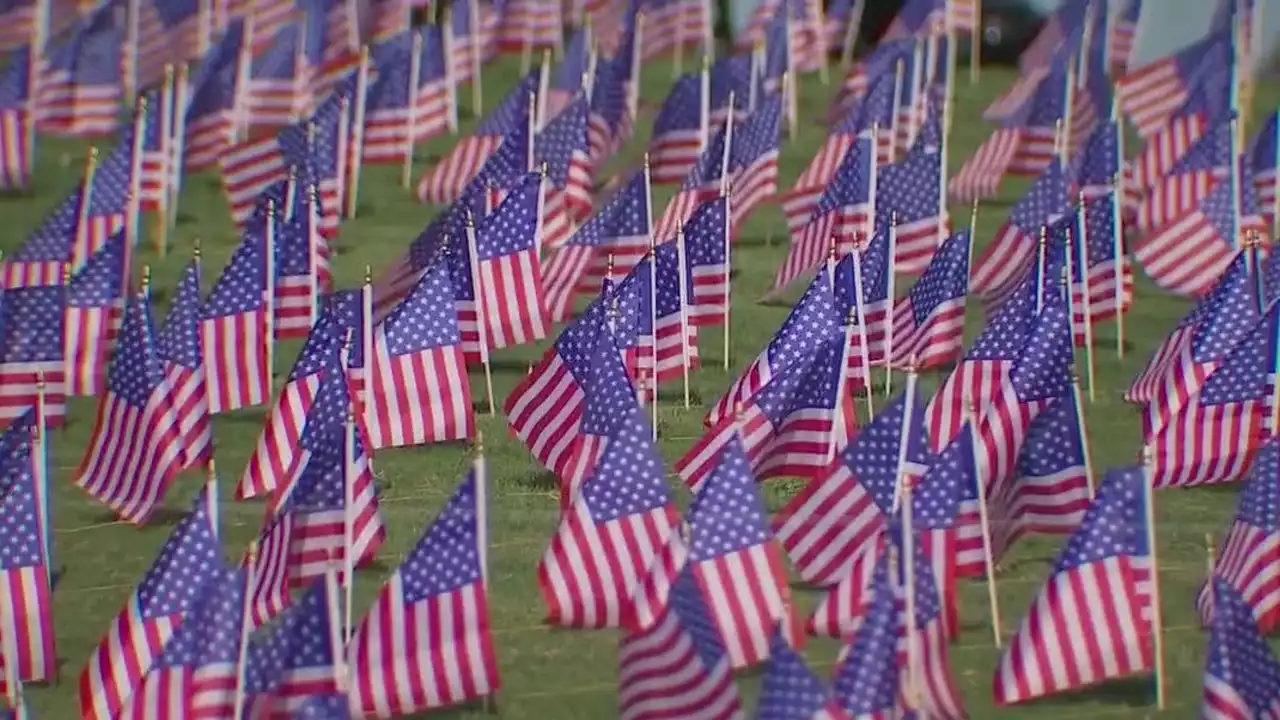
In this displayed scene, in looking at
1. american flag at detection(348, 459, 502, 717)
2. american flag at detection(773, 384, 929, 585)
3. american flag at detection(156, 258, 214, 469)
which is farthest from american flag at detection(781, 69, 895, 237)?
american flag at detection(348, 459, 502, 717)

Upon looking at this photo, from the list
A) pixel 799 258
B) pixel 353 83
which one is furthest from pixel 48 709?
pixel 353 83

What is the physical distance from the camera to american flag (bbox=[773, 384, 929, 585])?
18.1 meters

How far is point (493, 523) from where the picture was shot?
21.5 metres

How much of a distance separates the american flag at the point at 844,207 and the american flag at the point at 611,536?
29.0 feet

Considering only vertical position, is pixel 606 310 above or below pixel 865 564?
above

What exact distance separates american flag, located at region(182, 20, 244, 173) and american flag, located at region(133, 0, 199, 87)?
4.66 metres

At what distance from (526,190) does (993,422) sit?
5.83m

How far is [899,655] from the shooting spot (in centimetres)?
1586

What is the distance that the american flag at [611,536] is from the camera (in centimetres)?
1800

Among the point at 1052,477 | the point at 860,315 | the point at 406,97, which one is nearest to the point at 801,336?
the point at 860,315

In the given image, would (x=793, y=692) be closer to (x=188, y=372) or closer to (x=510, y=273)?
(x=188, y=372)

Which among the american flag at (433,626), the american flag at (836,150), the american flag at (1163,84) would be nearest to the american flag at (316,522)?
the american flag at (433,626)

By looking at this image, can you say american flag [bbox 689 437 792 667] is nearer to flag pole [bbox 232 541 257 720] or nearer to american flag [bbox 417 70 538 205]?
flag pole [bbox 232 541 257 720]

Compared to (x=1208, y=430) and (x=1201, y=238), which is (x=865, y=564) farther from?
(x=1201, y=238)
